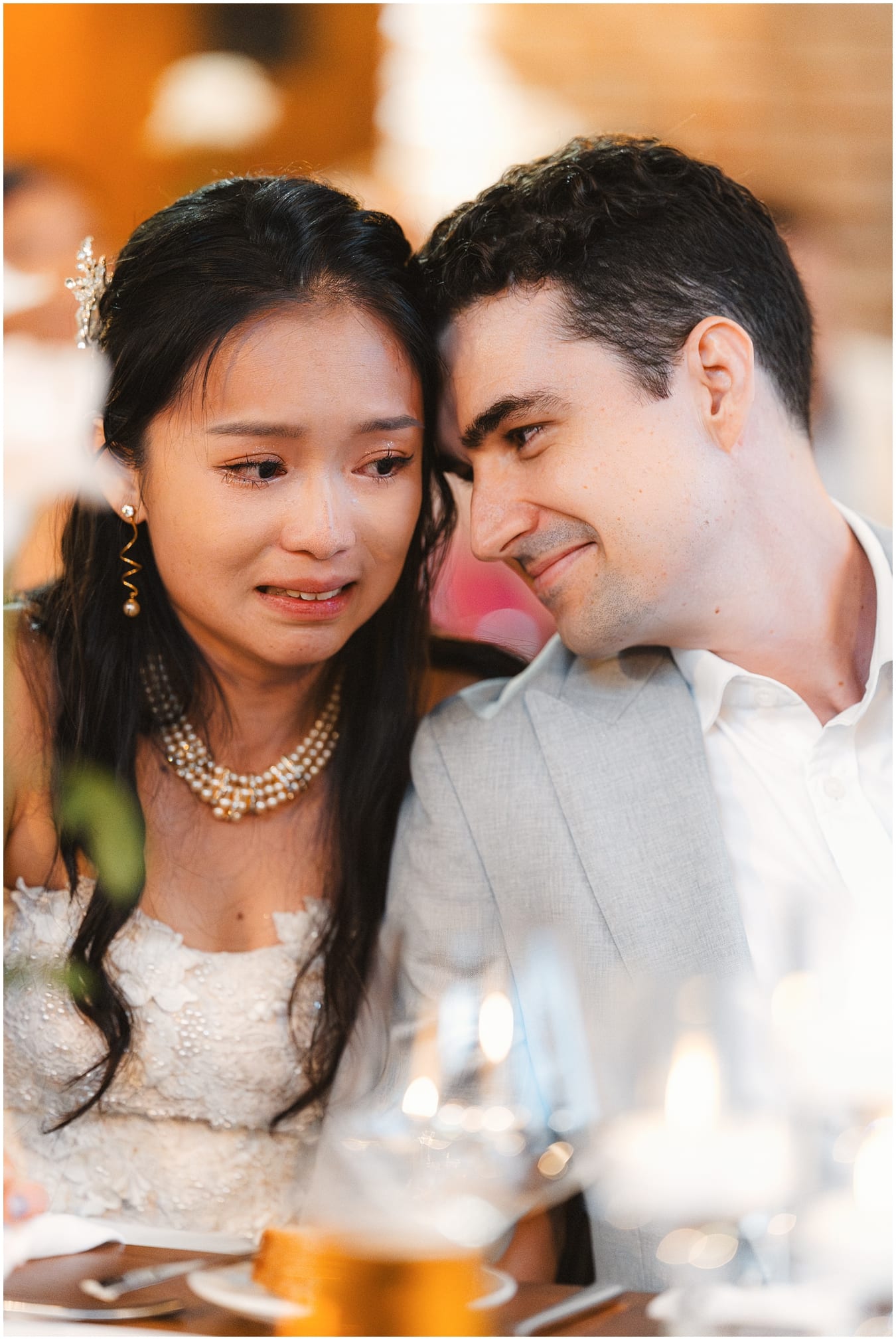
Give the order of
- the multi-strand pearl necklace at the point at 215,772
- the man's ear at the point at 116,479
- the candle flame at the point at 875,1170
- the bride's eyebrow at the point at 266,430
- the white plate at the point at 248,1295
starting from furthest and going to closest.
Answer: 1. the multi-strand pearl necklace at the point at 215,772
2. the man's ear at the point at 116,479
3. the bride's eyebrow at the point at 266,430
4. the candle flame at the point at 875,1170
5. the white plate at the point at 248,1295

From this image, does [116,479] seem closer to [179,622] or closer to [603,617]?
[179,622]

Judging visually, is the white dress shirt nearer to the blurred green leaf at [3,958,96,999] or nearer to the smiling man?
the smiling man

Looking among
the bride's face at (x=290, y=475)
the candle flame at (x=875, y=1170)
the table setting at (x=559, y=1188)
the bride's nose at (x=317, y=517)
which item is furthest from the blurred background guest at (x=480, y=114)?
the candle flame at (x=875, y=1170)

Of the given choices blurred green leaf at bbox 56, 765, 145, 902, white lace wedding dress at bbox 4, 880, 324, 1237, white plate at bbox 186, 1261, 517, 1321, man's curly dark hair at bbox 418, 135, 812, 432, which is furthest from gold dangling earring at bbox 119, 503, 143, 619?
white plate at bbox 186, 1261, 517, 1321

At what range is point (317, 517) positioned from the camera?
922 millimetres

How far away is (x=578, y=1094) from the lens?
0.91 m

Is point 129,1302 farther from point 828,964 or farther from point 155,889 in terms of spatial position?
point 828,964

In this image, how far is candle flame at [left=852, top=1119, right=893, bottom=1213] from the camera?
803 mm

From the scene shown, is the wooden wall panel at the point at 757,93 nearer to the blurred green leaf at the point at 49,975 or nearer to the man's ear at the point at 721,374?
the man's ear at the point at 721,374

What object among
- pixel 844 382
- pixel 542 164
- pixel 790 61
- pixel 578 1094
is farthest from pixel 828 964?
pixel 790 61

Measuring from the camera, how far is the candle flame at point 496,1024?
97cm

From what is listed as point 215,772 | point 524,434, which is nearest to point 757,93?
point 524,434

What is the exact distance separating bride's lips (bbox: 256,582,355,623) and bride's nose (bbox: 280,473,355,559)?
0.05 m

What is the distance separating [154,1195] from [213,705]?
1.50ft
